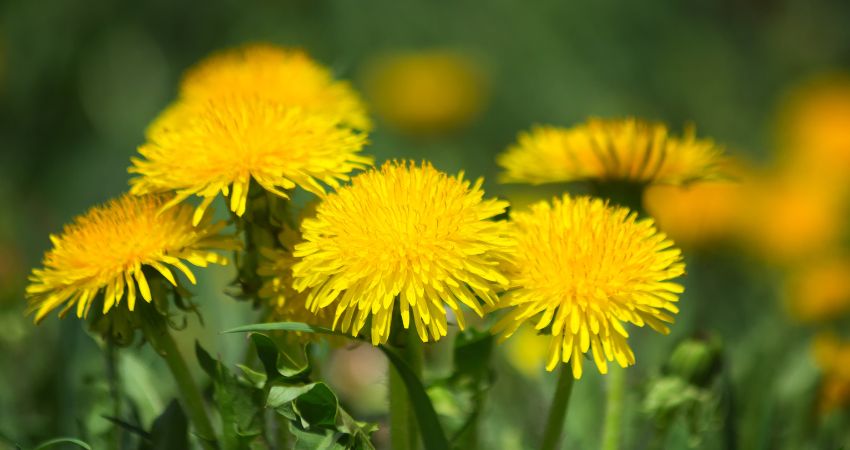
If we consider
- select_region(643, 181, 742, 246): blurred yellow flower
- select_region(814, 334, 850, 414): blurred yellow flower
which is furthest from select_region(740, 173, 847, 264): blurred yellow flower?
select_region(814, 334, 850, 414): blurred yellow flower

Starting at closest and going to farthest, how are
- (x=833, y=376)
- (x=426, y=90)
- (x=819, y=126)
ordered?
1. (x=833, y=376)
2. (x=819, y=126)
3. (x=426, y=90)

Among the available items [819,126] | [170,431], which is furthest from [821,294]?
[819,126]

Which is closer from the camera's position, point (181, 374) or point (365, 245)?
point (365, 245)

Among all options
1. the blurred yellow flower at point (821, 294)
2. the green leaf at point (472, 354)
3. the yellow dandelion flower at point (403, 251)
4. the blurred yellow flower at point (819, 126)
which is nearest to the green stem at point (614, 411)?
the green leaf at point (472, 354)

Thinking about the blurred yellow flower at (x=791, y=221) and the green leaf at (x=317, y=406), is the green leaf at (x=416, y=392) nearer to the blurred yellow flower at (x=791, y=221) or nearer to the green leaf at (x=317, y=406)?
the green leaf at (x=317, y=406)

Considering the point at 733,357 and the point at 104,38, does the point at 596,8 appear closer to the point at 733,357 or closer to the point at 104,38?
the point at 104,38

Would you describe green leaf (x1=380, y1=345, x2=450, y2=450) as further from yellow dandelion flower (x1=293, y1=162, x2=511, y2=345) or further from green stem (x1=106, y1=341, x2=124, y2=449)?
green stem (x1=106, y1=341, x2=124, y2=449)

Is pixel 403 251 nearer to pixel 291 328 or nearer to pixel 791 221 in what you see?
pixel 291 328
